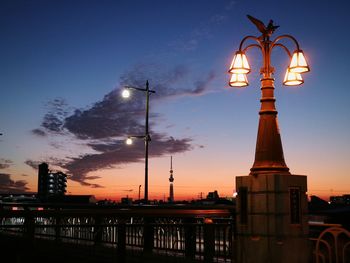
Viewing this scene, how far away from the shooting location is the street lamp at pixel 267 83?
9.20 meters

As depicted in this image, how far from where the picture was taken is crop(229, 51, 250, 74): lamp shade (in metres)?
9.96

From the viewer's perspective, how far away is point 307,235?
352 inches

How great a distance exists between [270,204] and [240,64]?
322 cm

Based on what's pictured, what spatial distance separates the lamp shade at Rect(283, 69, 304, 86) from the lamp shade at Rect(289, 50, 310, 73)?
33 centimetres

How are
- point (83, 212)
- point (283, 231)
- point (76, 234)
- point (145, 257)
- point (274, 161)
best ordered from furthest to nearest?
point (76, 234), point (145, 257), point (274, 161), point (283, 231), point (83, 212)

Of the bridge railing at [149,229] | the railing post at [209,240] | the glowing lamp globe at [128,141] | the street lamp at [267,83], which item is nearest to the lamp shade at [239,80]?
the street lamp at [267,83]

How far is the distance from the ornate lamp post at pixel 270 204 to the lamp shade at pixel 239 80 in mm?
566

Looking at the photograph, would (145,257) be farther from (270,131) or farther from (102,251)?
(270,131)

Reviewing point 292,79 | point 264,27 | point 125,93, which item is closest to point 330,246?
point 292,79

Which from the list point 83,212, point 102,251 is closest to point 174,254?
point 102,251

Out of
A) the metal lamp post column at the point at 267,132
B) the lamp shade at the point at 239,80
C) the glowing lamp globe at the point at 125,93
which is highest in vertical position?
the glowing lamp globe at the point at 125,93

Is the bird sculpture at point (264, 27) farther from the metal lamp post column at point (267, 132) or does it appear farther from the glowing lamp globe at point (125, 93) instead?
the glowing lamp globe at point (125, 93)

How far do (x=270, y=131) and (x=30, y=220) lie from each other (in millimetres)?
5088

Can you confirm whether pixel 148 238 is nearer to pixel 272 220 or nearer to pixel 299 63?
pixel 272 220
